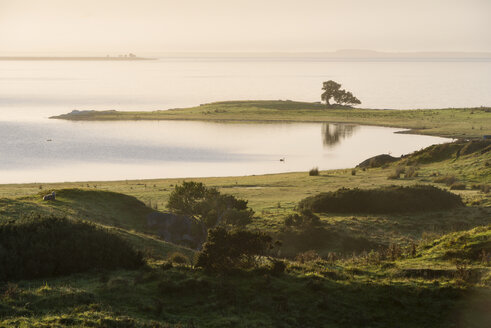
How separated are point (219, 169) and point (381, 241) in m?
43.5

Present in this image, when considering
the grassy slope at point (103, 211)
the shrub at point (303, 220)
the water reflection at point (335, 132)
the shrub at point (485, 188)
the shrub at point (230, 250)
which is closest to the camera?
the shrub at point (230, 250)

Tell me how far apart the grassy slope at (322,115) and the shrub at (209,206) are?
3125 inches

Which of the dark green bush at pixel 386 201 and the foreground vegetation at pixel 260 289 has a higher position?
the foreground vegetation at pixel 260 289

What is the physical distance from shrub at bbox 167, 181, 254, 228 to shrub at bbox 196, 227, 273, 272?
14398 mm

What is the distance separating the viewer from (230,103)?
168000mm

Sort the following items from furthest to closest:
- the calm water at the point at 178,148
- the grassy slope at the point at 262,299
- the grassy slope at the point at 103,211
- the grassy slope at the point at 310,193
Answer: the calm water at the point at 178,148, the grassy slope at the point at 310,193, the grassy slope at the point at 103,211, the grassy slope at the point at 262,299

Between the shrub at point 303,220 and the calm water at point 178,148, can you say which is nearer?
the shrub at point 303,220

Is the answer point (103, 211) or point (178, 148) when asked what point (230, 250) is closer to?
point (103, 211)

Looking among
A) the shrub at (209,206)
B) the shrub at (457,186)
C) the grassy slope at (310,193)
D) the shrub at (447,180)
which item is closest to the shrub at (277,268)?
the grassy slope at (310,193)

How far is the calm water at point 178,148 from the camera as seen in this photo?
7306 cm

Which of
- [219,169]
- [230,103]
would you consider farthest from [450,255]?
[230,103]

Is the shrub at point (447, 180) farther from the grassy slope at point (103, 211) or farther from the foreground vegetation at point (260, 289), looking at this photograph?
the grassy slope at point (103, 211)

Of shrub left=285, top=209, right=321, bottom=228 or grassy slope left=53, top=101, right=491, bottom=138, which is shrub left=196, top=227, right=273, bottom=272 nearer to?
shrub left=285, top=209, right=321, bottom=228

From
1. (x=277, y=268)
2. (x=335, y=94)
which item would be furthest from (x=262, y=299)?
(x=335, y=94)
